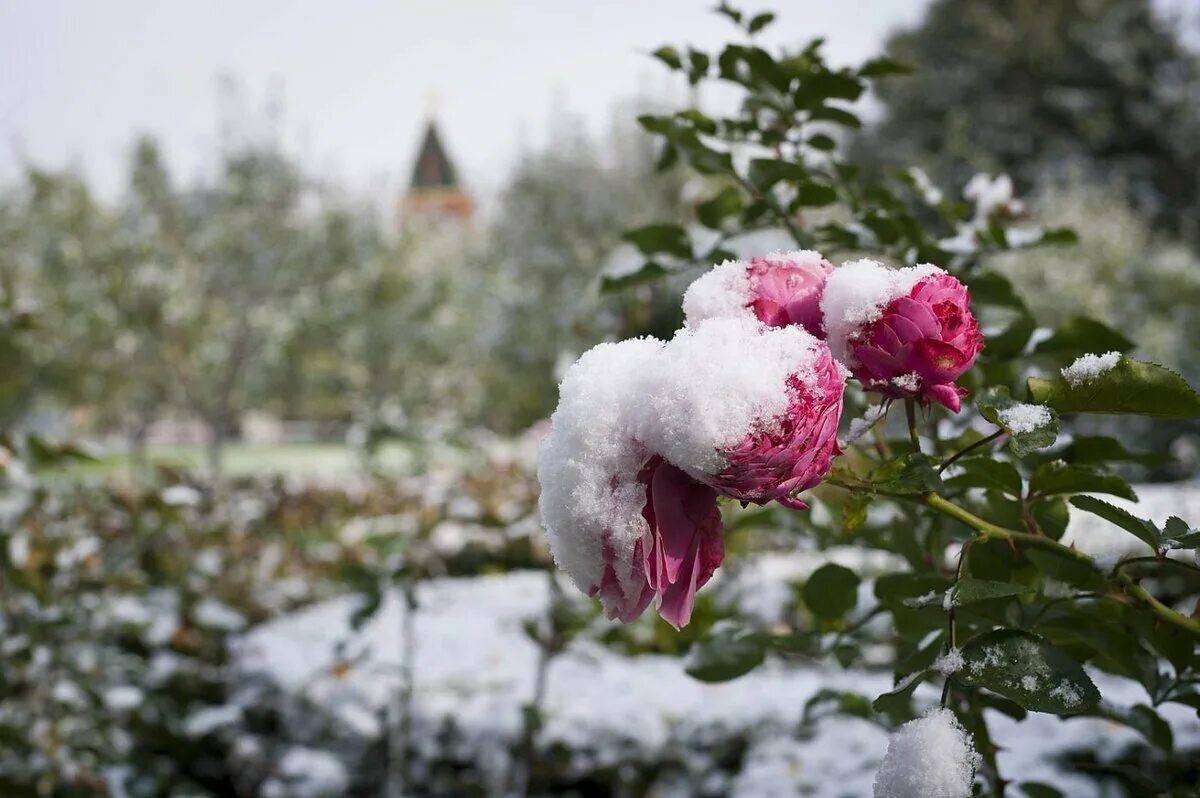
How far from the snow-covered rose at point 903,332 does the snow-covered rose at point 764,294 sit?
16 millimetres

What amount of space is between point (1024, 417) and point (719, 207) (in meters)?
0.55

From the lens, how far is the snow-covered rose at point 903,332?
482 mm

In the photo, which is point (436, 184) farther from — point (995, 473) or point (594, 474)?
point (594, 474)

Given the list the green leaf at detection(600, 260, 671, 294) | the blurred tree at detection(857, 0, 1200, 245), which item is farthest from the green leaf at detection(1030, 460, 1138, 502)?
the blurred tree at detection(857, 0, 1200, 245)

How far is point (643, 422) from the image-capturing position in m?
0.44

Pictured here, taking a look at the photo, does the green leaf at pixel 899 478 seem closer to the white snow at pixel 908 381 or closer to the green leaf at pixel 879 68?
the white snow at pixel 908 381

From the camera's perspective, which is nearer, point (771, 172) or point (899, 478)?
point (899, 478)

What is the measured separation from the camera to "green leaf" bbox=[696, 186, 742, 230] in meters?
0.98

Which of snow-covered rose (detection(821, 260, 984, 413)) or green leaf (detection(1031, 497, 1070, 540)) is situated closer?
snow-covered rose (detection(821, 260, 984, 413))

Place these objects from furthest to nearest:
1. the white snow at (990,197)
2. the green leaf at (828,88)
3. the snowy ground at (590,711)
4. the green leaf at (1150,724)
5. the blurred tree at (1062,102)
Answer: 1. the blurred tree at (1062,102)
2. the snowy ground at (590,711)
3. the white snow at (990,197)
4. the green leaf at (828,88)
5. the green leaf at (1150,724)

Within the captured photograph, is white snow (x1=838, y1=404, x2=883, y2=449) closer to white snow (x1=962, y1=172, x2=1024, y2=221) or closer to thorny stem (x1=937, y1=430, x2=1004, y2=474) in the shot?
thorny stem (x1=937, y1=430, x2=1004, y2=474)

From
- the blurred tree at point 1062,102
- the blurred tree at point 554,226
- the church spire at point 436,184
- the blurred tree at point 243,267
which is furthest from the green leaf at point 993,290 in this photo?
the church spire at point 436,184

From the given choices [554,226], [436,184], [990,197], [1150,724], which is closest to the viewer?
[1150,724]

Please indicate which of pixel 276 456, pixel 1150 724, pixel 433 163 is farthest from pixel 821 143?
pixel 433 163
